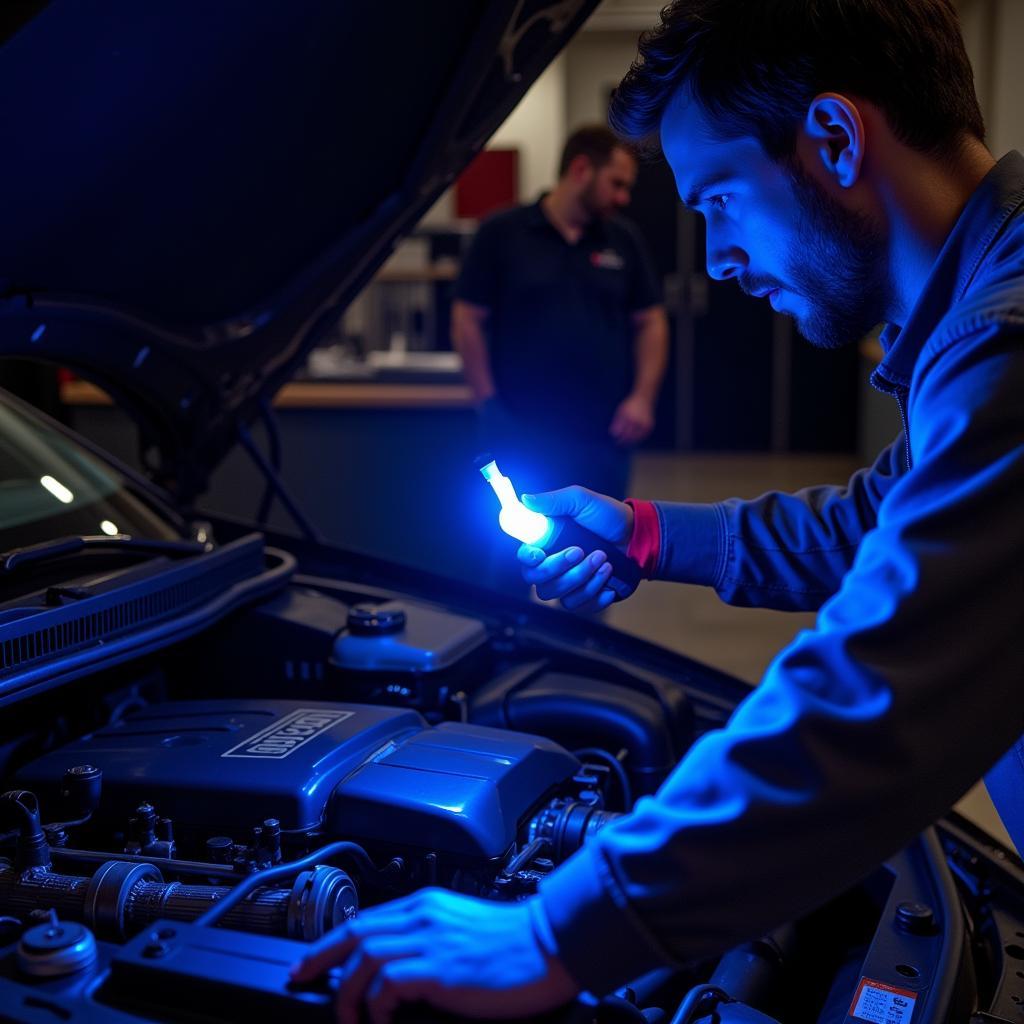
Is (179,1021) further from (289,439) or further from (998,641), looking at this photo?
(289,439)

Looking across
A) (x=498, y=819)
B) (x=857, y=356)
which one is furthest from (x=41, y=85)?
(x=857, y=356)

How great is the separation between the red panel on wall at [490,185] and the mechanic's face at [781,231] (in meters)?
8.00

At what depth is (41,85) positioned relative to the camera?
128 centimetres

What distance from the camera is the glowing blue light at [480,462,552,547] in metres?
1.39

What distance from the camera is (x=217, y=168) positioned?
1643mm

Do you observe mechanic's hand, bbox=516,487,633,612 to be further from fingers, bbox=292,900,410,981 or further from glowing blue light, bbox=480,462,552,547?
fingers, bbox=292,900,410,981

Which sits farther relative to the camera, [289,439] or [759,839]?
[289,439]

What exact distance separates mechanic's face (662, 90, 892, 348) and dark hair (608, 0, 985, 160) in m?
0.03

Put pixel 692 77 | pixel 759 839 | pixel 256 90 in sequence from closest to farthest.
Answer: pixel 759 839 < pixel 692 77 < pixel 256 90

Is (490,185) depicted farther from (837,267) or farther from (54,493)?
(837,267)

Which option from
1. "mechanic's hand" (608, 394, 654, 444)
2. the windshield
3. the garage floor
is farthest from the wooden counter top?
the windshield

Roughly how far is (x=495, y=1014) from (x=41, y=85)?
1.05 metres

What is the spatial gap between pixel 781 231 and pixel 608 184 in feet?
9.54

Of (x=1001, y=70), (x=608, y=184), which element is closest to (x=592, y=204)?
(x=608, y=184)
